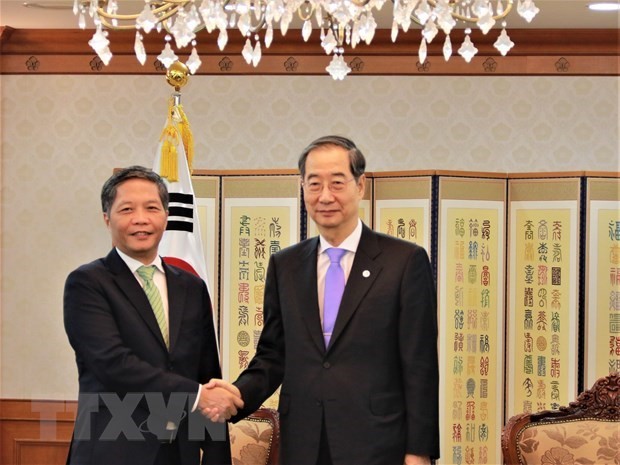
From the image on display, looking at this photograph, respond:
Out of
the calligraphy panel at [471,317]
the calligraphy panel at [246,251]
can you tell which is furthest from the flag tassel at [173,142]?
the calligraphy panel at [471,317]

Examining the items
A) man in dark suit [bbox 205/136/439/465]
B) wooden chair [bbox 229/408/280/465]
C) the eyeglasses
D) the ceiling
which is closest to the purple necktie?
man in dark suit [bbox 205/136/439/465]

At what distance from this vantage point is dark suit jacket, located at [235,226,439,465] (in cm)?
276

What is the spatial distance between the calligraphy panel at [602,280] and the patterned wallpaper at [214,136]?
898mm

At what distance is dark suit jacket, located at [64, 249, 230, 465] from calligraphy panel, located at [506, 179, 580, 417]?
8.04 feet

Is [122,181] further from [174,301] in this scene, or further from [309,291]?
[309,291]

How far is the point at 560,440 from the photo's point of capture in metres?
3.72

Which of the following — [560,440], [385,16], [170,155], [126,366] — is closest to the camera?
[126,366]

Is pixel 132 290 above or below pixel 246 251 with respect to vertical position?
below

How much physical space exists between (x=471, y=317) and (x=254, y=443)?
1556 millimetres

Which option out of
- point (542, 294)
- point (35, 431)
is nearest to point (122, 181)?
point (542, 294)

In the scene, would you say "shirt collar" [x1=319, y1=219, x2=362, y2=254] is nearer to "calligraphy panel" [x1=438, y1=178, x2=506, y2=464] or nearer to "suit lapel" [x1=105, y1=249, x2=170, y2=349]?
"suit lapel" [x1=105, y1=249, x2=170, y2=349]

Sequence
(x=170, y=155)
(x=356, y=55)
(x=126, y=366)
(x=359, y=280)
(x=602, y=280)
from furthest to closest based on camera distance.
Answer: (x=356, y=55)
(x=602, y=280)
(x=170, y=155)
(x=359, y=280)
(x=126, y=366)

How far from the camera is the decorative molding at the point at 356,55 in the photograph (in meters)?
5.65

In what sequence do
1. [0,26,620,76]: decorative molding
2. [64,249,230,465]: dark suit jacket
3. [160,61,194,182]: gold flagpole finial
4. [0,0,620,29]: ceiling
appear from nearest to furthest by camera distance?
[64,249,230,465]: dark suit jacket
[160,61,194,182]: gold flagpole finial
[0,0,620,29]: ceiling
[0,26,620,76]: decorative molding
